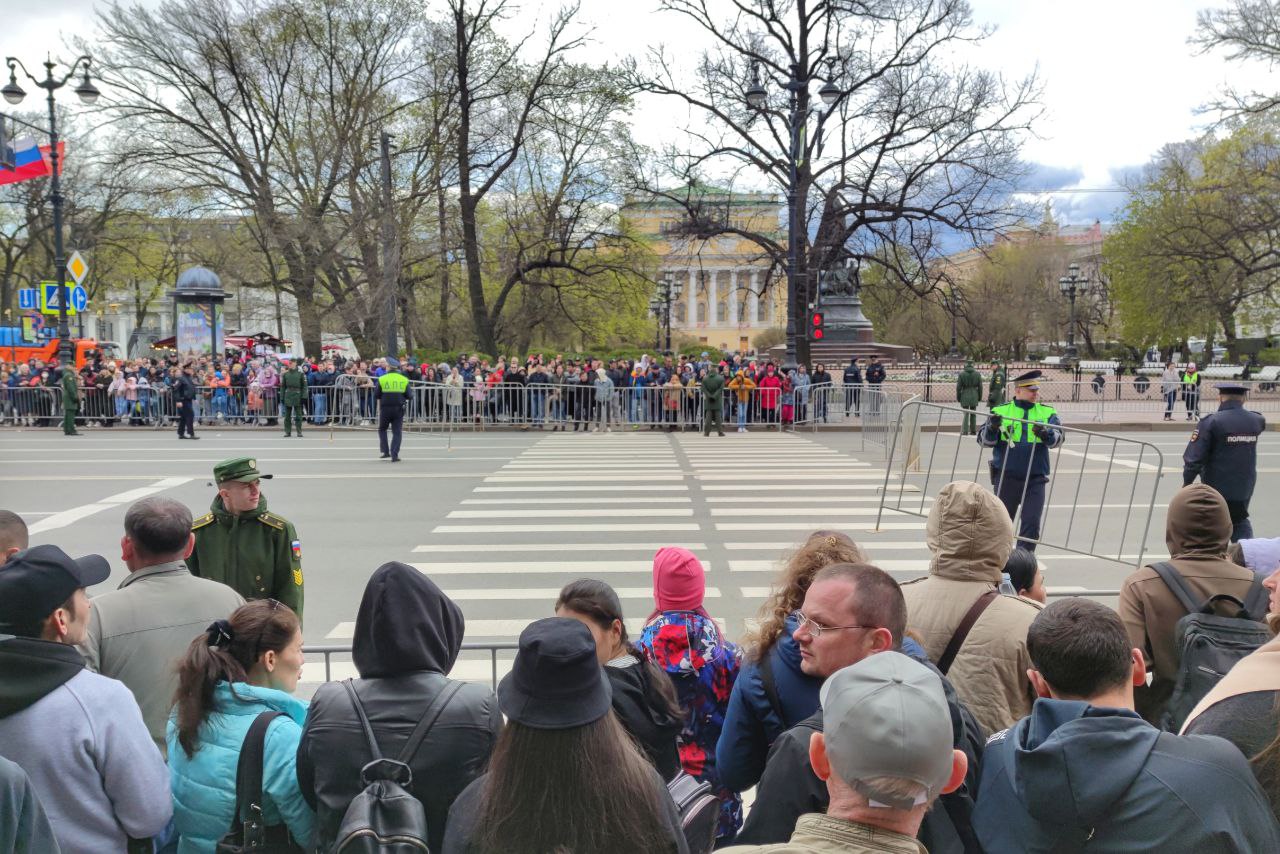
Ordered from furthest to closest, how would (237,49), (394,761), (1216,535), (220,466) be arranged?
(237,49)
(220,466)
(1216,535)
(394,761)

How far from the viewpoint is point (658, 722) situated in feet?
10.3

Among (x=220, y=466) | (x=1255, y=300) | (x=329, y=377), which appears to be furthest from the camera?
(x=1255, y=300)

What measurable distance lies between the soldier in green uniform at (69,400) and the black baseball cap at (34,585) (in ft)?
78.2

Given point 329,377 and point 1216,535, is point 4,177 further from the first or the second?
point 1216,535

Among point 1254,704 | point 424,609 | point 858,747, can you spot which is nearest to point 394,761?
point 424,609

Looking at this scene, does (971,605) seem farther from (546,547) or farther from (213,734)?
(546,547)

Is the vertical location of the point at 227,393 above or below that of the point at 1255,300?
below

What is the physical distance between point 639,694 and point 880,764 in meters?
1.38

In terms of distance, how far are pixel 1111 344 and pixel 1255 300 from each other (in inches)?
959

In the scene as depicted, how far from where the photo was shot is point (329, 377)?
2556 centimetres

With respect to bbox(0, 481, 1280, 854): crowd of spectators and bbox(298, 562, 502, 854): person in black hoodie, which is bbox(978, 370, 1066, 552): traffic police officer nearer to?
bbox(0, 481, 1280, 854): crowd of spectators

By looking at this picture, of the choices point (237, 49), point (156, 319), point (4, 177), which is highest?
point (237, 49)

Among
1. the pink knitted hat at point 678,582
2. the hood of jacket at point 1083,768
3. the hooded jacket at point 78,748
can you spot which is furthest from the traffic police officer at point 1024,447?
the hooded jacket at point 78,748

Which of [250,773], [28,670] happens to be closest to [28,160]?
[28,670]
